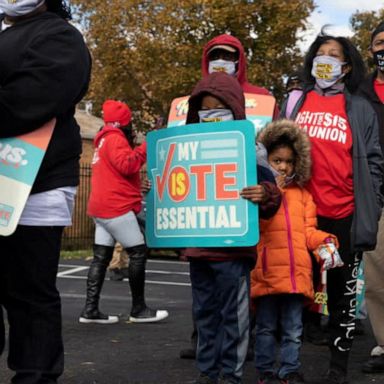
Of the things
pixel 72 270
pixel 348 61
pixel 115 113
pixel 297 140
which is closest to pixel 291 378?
pixel 297 140

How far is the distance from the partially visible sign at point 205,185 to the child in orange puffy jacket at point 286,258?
1.42 ft

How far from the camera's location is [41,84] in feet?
11.8

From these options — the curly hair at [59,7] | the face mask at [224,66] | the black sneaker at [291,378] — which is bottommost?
the black sneaker at [291,378]

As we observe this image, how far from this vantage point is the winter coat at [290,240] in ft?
15.7

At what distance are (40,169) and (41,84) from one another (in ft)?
1.17

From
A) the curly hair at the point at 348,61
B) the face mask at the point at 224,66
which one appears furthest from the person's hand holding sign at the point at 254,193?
the face mask at the point at 224,66

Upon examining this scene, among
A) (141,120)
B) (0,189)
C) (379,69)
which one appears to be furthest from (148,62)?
(0,189)

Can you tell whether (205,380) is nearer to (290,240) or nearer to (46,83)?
(290,240)

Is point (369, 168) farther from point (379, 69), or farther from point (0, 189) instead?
point (0, 189)

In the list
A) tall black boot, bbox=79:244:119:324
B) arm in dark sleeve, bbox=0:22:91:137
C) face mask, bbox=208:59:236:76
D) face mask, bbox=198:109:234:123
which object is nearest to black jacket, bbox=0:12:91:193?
arm in dark sleeve, bbox=0:22:91:137

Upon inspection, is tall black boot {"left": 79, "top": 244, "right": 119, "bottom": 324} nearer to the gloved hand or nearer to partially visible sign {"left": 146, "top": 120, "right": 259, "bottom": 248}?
partially visible sign {"left": 146, "top": 120, "right": 259, "bottom": 248}

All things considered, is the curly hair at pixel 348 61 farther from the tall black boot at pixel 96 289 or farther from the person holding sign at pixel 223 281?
the tall black boot at pixel 96 289

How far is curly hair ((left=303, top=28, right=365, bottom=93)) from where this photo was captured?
17.2 feet

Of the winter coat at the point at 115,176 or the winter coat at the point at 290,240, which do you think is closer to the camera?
the winter coat at the point at 290,240
